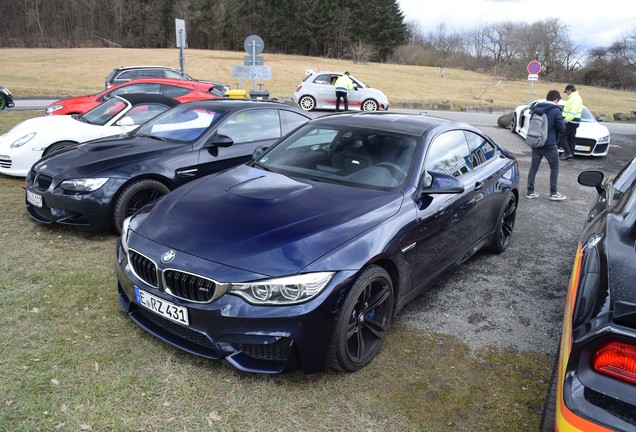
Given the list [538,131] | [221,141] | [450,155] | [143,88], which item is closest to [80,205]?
[221,141]

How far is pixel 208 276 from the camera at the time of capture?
2760mm

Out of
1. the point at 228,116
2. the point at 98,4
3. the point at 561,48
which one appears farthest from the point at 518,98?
the point at 98,4

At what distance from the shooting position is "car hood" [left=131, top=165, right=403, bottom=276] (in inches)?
112

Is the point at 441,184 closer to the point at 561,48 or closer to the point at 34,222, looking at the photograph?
the point at 34,222

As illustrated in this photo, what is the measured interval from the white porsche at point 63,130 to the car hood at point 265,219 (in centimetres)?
430

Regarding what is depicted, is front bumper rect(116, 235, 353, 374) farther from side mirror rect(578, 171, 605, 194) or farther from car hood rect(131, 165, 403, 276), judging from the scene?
side mirror rect(578, 171, 605, 194)

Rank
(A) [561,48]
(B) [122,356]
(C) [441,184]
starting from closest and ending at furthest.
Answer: (B) [122,356]
(C) [441,184]
(A) [561,48]

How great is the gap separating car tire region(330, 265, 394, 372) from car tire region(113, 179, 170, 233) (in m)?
3.05

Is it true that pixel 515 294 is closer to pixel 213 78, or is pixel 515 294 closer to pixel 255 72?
pixel 255 72

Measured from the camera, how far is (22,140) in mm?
7082

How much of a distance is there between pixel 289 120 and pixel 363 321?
402 centimetres

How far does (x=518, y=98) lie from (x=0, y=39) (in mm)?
64191

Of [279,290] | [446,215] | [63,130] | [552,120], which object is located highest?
[552,120]

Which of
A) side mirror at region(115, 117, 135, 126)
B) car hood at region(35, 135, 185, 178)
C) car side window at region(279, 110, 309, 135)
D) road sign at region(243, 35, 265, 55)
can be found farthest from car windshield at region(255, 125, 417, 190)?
road sign at region(243, 35, 265, 55)
